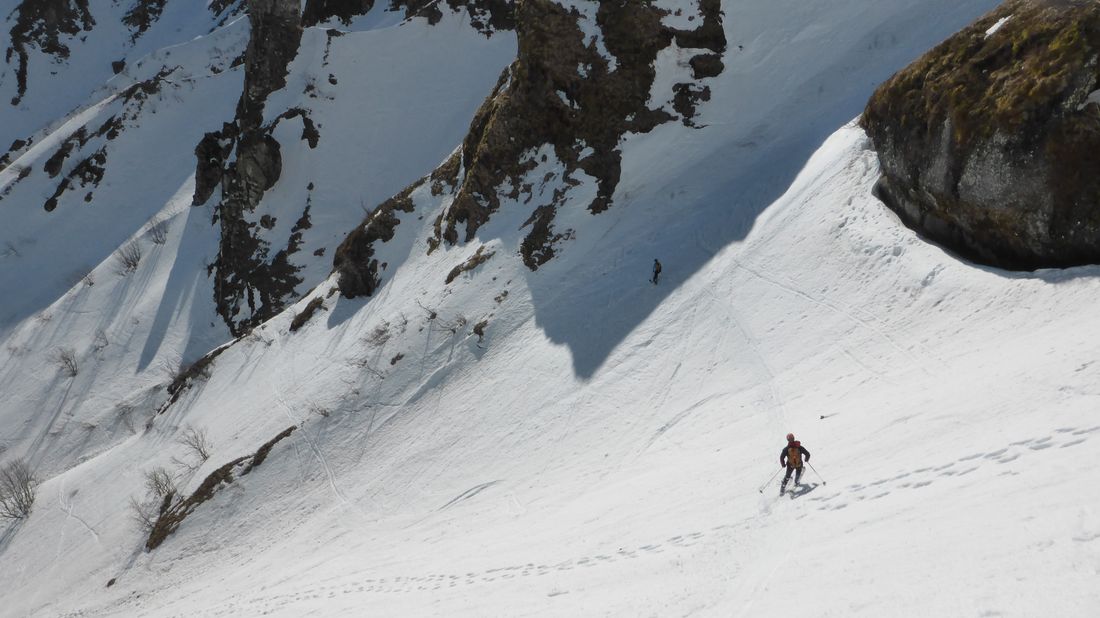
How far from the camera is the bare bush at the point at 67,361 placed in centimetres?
4584

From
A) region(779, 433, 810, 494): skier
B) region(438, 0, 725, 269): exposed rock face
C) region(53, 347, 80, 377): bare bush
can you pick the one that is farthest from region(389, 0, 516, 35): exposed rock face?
region(779, 433, 810, 494): skier

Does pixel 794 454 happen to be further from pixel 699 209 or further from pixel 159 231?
pixel 159 231

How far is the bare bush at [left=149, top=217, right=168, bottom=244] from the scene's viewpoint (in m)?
49.6

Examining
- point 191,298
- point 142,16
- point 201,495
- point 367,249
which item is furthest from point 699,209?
point 142,16

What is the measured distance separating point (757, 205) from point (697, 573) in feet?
61.1

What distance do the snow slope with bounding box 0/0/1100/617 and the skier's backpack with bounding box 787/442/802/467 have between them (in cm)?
66

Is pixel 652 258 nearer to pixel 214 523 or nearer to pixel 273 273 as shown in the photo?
pixel 214 523

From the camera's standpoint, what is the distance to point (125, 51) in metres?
71.2

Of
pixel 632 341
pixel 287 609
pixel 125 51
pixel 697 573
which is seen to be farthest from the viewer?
pixel 125 51

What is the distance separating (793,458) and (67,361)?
53.4 m

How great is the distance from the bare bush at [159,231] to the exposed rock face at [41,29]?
3703 cm


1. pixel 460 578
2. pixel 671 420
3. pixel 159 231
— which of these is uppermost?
pixel 159 231

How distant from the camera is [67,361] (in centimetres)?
4606

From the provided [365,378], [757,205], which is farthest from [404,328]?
[757,205]
